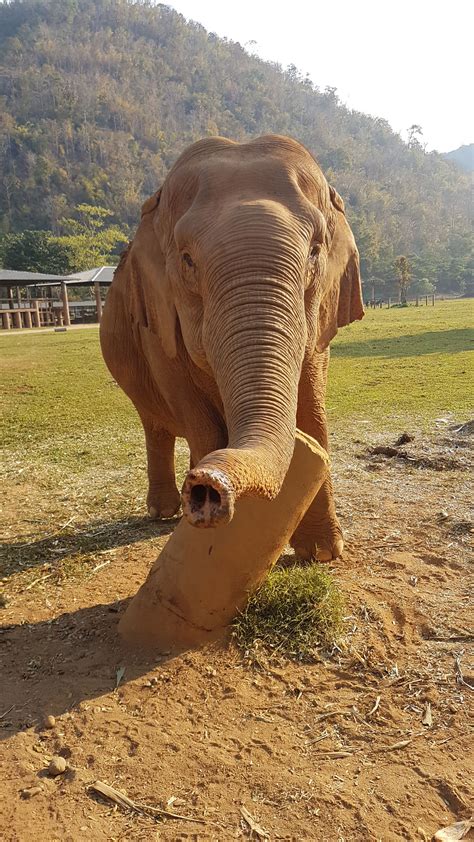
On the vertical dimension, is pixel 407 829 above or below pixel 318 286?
below

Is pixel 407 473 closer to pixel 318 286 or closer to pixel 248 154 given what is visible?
pixel 318 286

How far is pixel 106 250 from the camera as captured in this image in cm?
8156

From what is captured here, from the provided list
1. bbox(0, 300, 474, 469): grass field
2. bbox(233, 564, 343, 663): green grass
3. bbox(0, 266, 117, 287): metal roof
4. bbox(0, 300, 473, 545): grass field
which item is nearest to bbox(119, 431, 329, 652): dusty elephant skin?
bbox(233, 564, 343, 663): green grass

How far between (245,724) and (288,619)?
0.75 meters

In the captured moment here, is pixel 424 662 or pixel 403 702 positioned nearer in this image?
pixel 403 702

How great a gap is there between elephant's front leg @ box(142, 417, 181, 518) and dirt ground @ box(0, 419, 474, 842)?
1530mm

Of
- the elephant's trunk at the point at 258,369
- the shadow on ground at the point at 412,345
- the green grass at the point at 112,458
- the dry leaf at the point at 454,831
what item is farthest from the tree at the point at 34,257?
the dry leaf at the point at 454,831

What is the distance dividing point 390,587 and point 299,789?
191 centimetres

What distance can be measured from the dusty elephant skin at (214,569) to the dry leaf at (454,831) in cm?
154

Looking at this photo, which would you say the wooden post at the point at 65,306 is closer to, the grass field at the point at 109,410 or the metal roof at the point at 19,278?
the metal roof at the point at 19,278

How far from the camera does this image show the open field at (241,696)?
8.50 feet

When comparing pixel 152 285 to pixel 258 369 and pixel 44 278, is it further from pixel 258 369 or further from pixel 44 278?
pixel 44 278

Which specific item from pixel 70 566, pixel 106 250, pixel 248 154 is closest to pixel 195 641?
pixel 70 566

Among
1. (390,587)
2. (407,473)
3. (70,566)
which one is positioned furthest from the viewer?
(407,473)
